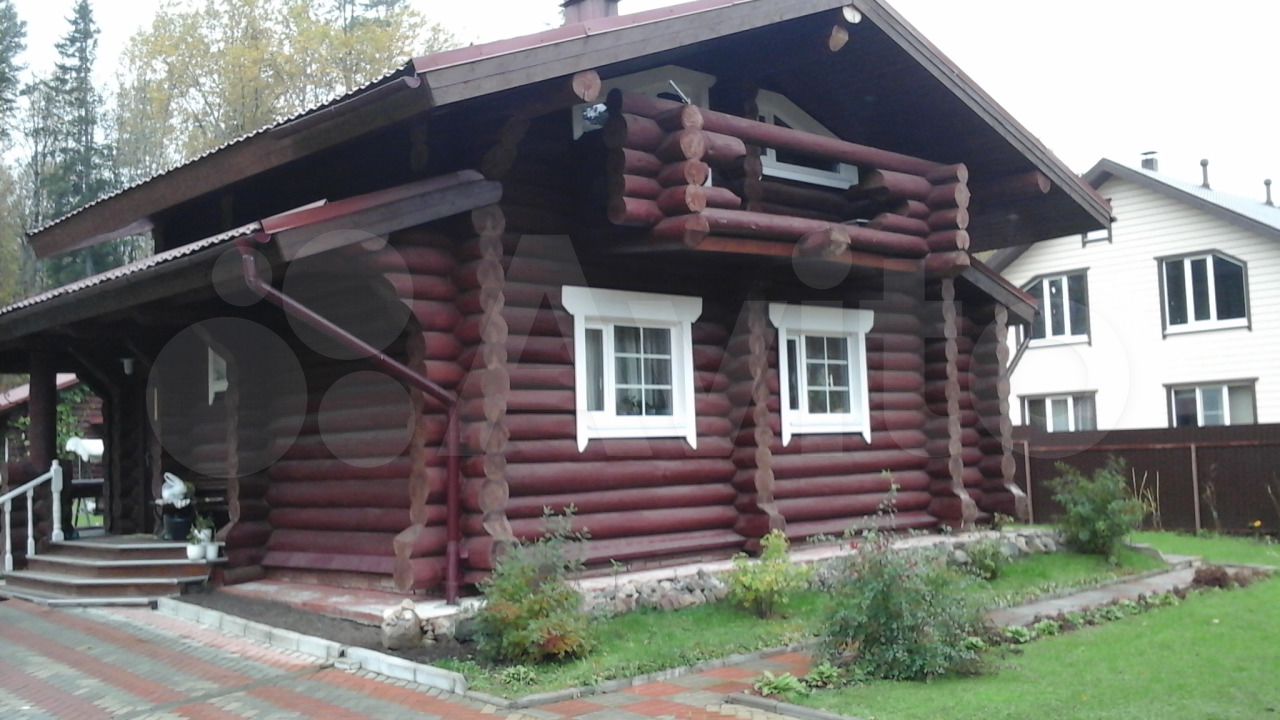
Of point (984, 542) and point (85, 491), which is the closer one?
point (984, 542)

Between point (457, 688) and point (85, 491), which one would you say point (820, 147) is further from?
point (85, 491)

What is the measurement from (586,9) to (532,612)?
7182 mm

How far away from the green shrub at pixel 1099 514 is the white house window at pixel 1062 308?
1374 cm

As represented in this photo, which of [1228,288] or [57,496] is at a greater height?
[1228,288]

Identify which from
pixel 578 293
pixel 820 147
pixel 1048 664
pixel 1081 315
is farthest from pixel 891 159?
pixel 1081 315

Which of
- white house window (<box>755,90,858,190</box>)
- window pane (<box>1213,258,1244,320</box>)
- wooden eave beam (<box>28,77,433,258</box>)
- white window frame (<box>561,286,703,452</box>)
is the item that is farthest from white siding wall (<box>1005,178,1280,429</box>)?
wooden eave beam (<box>28,77,433,258</box>)

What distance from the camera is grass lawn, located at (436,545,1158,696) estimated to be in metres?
8.30

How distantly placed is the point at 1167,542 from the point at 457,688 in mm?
13563

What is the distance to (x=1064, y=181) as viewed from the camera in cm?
1428

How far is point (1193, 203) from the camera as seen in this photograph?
25281 millimetres

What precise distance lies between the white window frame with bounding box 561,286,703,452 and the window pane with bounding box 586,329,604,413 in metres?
0.05

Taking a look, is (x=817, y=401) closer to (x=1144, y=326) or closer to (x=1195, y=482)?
(x=1195, y=482)

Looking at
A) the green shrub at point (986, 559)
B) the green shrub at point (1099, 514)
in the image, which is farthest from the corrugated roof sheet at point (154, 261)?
the green shrub at point (1099, 514)

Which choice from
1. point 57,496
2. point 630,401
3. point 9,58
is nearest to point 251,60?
point 9,58
